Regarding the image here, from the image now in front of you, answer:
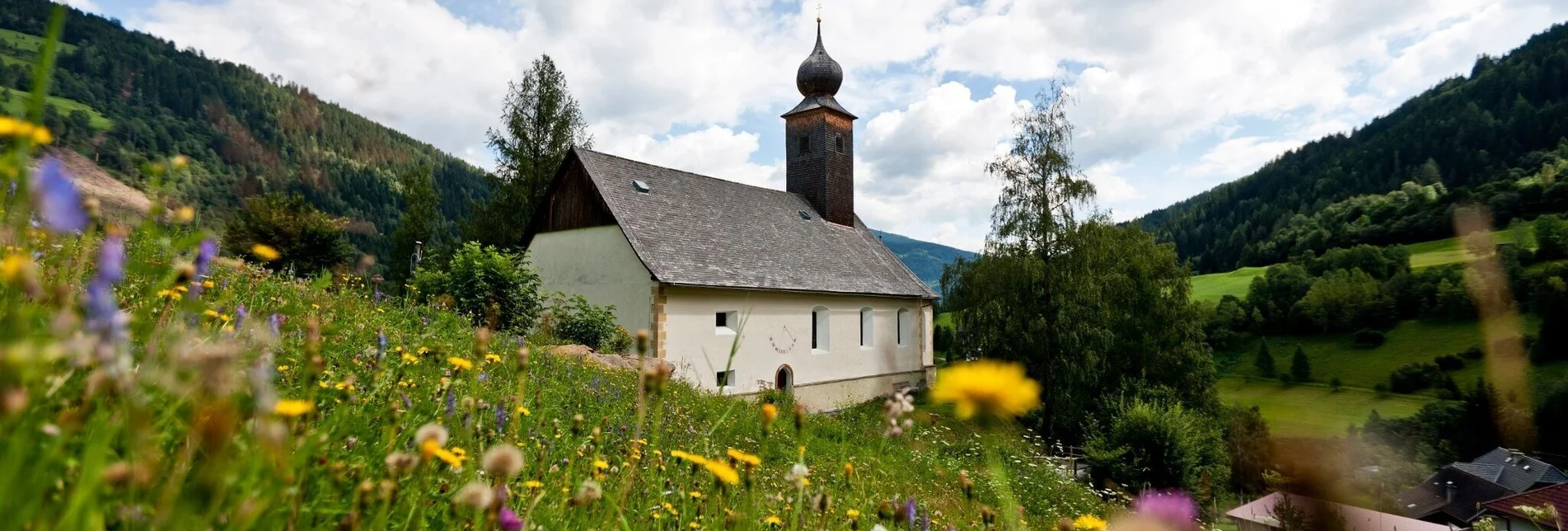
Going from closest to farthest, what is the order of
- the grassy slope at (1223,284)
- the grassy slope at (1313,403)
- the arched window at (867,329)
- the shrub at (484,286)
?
the shrub at (484,286)
the arched window at (867,329)
the grassy slope at (1313,403)
the grassy slope at (1223,284)

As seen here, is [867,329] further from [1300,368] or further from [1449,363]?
[1449,363]

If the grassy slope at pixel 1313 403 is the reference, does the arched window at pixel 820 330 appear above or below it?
above

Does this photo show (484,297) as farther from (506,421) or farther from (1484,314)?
(1484,314)

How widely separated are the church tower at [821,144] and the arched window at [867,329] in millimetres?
4546

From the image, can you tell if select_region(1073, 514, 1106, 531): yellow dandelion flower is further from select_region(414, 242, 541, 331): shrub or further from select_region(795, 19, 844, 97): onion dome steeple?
select_region(795, 19, 844, 97): onion dome steeple

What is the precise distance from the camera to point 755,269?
1955cm

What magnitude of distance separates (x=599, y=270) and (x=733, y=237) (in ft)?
14.0

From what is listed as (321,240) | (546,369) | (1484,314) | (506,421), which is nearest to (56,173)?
(506,421)

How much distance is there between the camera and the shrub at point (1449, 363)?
47594mm

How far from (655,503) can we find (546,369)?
5058mm

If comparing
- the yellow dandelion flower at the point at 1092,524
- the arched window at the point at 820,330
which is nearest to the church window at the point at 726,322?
the arched window at the point at 820,330

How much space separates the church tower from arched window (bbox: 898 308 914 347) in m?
4.19

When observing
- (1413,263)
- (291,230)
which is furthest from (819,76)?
(1413,263)

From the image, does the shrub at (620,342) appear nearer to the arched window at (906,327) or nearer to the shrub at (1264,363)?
the arched window at (906,327)
